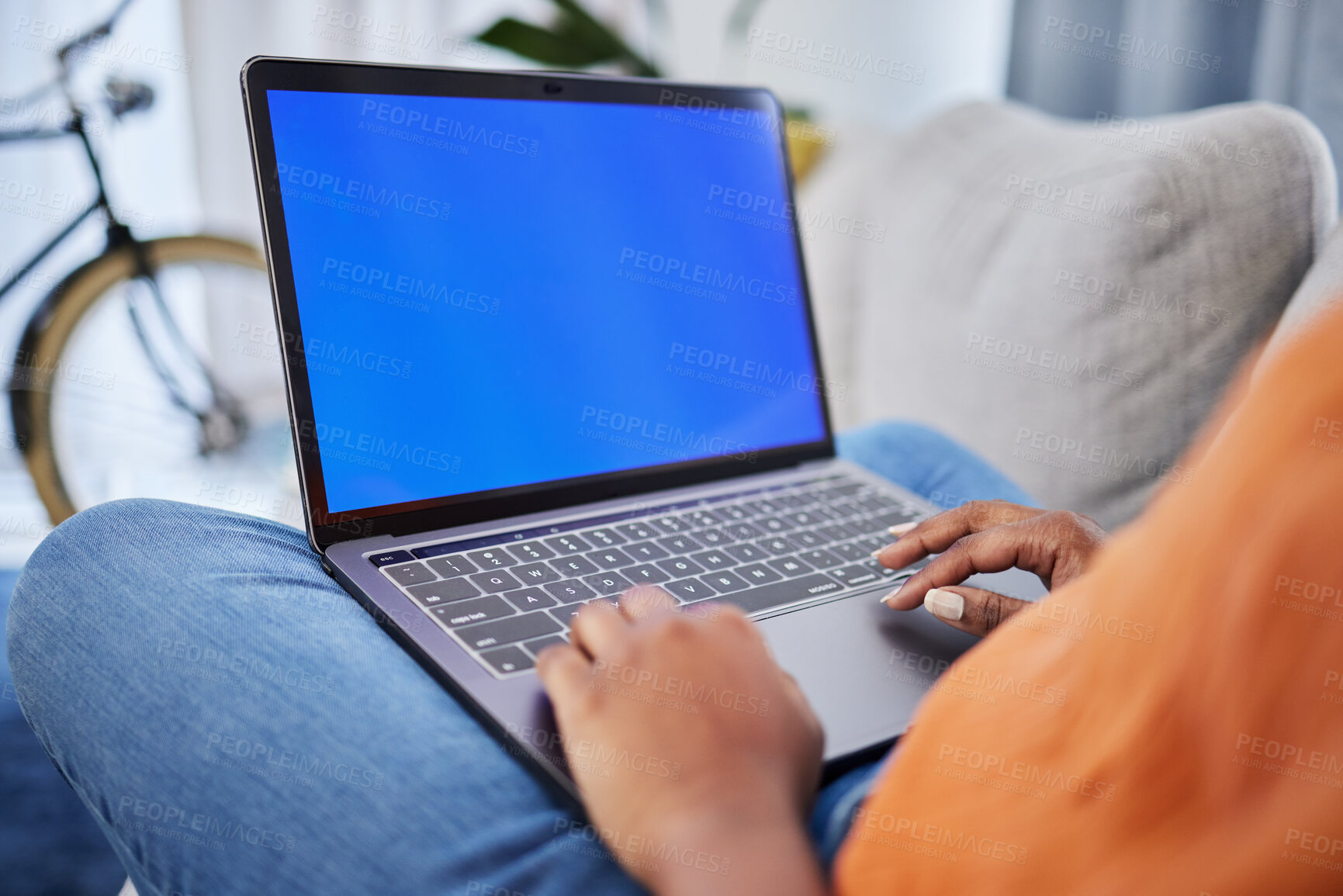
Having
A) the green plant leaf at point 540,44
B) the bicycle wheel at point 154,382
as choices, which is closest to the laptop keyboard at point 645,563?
the bicycle wheel at point 154,382

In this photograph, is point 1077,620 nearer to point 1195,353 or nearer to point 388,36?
point 1195,353

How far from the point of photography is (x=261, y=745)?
44cm

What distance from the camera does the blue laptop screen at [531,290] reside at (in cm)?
63

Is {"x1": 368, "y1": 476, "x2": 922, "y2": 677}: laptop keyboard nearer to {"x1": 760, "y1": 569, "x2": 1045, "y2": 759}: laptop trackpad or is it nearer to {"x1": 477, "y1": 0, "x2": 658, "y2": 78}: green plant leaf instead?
{"x1": 760, "y1": 569, "x2": 1045, "y2": 759}: laptop trackpad

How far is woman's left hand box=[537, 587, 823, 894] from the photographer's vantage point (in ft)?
1.29

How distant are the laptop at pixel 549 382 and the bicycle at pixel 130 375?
929mm

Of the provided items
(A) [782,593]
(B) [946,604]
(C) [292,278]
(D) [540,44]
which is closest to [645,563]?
(A) [782,593]

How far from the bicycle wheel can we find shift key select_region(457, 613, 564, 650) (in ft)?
3.20

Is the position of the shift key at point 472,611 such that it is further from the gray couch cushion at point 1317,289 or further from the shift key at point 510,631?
the gray couch cushion at point 1317,289

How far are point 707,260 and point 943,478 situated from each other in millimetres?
365

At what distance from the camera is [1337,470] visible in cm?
29

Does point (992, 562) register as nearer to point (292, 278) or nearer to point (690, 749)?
point (690, 749)

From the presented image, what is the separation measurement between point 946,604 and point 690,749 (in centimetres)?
26

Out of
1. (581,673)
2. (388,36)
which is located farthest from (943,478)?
(388,36)
